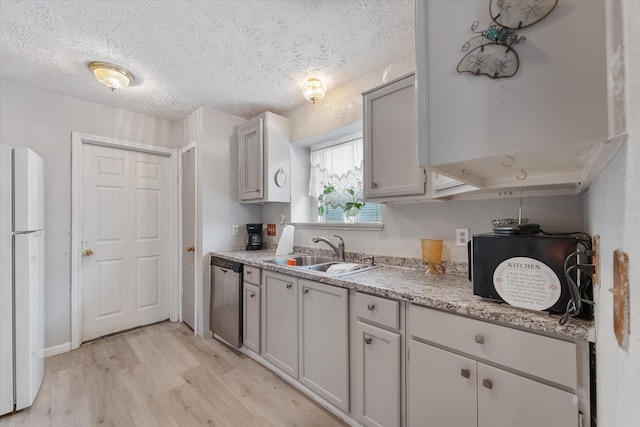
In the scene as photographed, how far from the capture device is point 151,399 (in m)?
1.89

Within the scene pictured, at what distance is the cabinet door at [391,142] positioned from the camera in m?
1.67

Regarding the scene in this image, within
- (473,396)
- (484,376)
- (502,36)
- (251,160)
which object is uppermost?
(251,160)

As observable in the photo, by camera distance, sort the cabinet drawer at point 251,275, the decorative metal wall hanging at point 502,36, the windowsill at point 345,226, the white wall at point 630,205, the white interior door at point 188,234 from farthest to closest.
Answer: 1. the white interior door at point 188,234
2. the cabinet drawer at point 251,275
3. the windowsill at point 345,226
4. the decorative metal wall hanging at point 502,36
5. the white wall at point 630,205

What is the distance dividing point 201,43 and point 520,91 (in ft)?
6.48

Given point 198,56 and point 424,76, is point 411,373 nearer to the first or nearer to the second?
point 424,76

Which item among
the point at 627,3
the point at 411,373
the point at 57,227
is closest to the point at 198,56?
the point at 57,227

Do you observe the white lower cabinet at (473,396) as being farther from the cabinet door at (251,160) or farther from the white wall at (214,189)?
the white wall at (214,189)

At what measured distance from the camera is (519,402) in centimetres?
101

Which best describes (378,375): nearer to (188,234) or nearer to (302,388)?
(302,388)

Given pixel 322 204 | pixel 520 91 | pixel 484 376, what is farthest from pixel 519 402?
pixel 322 204

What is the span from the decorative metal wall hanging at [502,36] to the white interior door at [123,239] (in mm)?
3385

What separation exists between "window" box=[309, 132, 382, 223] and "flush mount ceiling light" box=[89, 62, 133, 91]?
67.8 inches

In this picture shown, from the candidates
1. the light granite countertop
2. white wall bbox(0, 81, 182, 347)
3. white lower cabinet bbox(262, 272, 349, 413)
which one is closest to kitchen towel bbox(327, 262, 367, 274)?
the light granite countertop

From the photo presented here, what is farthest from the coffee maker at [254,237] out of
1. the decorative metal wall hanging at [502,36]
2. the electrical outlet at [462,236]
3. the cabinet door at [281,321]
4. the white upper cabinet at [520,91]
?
the decorative metal wall hanging at [502,36]
